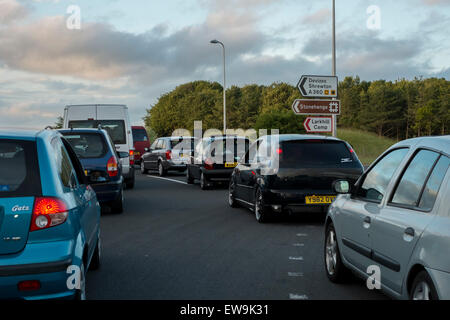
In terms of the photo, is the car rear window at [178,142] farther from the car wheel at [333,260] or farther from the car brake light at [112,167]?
the car wheel at [333,260]

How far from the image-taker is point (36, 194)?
4.33m

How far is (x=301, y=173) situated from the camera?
34.6ft

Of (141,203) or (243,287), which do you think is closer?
(243,287)

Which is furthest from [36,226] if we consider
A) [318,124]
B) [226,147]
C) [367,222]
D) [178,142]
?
[178,142]

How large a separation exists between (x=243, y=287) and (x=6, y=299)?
2.43 m

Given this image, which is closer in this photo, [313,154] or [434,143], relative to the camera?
[434,143]

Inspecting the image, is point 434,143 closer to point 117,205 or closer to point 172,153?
point 117,205

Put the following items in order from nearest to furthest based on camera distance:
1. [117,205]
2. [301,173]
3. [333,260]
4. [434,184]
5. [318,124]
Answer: [434,184] → [333,260] → [301,173] → [117,205] → [318,124]

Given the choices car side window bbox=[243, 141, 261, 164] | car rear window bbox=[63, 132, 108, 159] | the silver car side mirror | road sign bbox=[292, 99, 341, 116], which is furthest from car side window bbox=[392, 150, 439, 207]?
road sign bbox=[292, 99, 341, 116]

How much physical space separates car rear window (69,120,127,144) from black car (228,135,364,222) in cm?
892

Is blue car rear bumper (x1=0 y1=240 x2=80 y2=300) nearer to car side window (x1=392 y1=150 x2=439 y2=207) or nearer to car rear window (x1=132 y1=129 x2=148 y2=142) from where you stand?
car side window (x1=392 y1=150 x2=439 y2=207)

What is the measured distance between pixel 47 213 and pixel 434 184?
2.63 m
